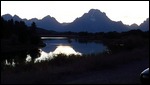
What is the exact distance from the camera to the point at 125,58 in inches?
835

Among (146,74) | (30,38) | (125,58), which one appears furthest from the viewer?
(30,38)

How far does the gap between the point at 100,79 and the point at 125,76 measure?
4.84ft

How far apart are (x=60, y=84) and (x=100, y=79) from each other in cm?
180

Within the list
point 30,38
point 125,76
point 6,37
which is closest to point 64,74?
point 125,76

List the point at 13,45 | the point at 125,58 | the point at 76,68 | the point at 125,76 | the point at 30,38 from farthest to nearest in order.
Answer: the point at 30,38 → the point at 13,45 → the point at 125,58 → the point at 76,68 → the point at 125,76

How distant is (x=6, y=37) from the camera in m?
92.8

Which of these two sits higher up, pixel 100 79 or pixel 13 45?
pixel 13 45

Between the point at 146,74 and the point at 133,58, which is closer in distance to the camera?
the point at 146,74

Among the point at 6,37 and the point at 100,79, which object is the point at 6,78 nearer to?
the point at 100,79

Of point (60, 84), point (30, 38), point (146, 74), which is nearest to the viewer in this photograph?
point (146, 74)

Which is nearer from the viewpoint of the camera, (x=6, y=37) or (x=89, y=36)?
(x=6, y=37)

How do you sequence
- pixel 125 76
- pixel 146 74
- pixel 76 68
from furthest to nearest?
pixel 76 68 < pixel 125 76 < pixel 146 74

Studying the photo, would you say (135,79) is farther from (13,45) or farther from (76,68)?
(13,45)

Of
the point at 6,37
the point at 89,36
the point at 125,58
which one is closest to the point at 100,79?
the point at 125,58
